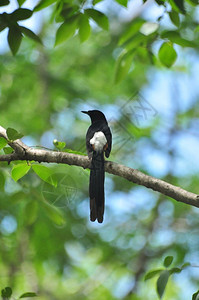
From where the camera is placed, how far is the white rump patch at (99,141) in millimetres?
3170

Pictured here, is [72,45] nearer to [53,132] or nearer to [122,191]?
[53,132]

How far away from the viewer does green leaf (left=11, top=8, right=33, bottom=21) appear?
2.01m

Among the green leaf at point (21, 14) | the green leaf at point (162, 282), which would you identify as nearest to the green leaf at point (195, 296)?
the green leaf at point (162, 282)

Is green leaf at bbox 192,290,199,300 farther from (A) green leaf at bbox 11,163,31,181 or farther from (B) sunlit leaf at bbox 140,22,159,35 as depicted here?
(B) sunlit leaf at bbox 140,22,159,35

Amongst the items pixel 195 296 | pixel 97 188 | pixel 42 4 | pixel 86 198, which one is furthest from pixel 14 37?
pixel 86 198

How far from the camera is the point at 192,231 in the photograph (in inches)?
296

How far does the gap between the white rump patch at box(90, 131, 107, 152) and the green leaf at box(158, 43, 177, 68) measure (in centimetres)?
97

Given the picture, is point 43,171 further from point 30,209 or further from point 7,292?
point 30,209

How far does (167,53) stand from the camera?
245 cm

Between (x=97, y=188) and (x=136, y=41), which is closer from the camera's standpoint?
(x=136, y=41)

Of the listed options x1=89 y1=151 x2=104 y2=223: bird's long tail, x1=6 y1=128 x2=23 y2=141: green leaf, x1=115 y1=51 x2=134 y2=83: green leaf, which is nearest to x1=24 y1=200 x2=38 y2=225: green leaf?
x1=89 y1=151 x2=104 y2=223: bird's long tail

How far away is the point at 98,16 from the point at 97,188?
1.22 metres

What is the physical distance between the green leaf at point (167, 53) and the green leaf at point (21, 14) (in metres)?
0.89

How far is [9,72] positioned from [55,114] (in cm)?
138
